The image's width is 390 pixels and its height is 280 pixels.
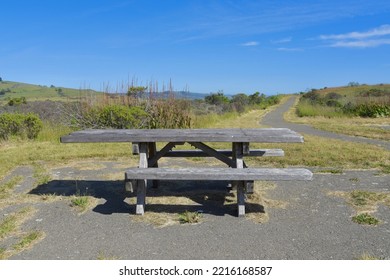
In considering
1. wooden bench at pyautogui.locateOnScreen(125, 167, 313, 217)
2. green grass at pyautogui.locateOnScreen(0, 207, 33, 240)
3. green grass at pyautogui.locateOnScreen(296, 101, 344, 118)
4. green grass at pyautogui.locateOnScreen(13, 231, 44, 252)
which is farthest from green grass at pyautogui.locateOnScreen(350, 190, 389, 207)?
green grass at pyautogui.locateOnScreen(296, 101, 344, 118)

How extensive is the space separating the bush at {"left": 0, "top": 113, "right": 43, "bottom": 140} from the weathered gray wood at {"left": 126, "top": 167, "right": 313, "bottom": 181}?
25.8 feet

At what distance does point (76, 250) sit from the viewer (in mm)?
3170

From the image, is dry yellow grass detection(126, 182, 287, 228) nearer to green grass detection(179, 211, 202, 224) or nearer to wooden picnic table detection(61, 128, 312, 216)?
green grass detection(179, 211, 202, 224)

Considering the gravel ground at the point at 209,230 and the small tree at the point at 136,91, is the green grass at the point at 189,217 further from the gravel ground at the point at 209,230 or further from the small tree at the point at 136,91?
the small tree at the point at 136,91

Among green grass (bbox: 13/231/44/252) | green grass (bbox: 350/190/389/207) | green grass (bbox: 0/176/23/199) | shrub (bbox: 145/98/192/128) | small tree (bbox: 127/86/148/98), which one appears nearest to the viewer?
green grass (bbox: 13/231/44/252)

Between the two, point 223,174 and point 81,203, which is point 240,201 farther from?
point 81,203

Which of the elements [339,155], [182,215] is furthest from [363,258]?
[339,155]

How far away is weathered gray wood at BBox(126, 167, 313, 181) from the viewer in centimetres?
380

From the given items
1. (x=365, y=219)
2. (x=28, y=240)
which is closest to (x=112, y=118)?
(x=28, y=240)

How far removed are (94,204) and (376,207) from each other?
3.59 metres

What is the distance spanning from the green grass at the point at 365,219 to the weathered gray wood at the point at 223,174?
2.37 feet

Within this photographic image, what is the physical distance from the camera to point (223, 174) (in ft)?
12.6

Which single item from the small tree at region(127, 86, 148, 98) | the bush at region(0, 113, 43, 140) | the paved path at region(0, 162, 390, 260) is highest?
the small tree at region(127, 86, 148, 98)

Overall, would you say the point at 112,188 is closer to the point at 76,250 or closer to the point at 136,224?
the point at 136,224
